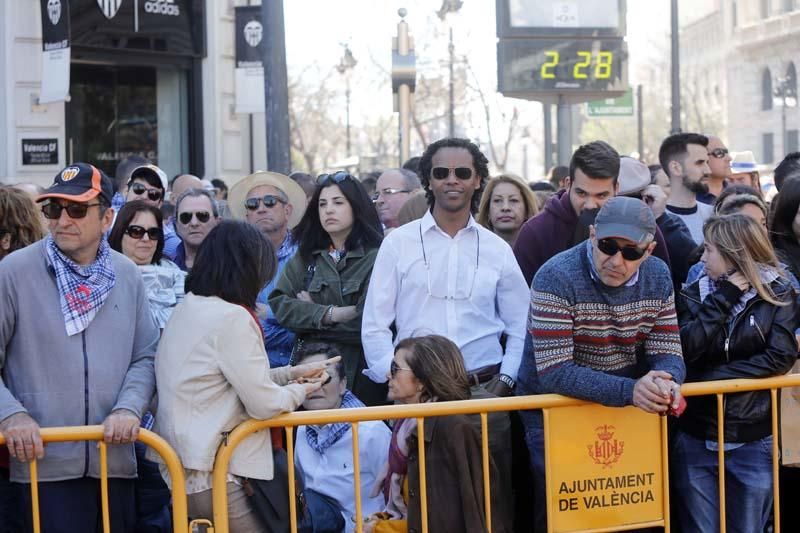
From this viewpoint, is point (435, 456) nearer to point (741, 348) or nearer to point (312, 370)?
point (312, 370)

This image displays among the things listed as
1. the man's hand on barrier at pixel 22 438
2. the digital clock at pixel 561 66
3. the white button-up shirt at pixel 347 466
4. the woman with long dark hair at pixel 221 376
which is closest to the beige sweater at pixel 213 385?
the woman with long dark hair at pixel 221 376

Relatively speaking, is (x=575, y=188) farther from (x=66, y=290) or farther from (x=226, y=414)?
(x=66, y=290)

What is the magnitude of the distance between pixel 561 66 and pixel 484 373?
7.28m

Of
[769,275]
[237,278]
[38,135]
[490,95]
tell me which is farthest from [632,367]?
[490,95]

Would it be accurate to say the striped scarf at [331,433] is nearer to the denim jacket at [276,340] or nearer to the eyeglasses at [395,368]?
the eyeglasses at [395,368]

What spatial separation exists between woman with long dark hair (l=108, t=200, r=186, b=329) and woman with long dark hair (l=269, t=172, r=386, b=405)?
53 cm

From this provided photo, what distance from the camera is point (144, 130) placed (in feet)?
56.6

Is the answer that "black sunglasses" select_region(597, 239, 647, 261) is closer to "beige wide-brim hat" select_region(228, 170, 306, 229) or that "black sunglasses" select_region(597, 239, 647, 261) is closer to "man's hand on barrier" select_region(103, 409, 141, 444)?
"man's hand on barrier" select_region(103, 409, 141, 444)

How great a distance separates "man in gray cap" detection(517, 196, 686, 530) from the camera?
14.5 ft

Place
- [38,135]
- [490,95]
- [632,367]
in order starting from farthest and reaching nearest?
[490,95]
[38,135]
[632,367]

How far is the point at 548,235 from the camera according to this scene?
580 cm

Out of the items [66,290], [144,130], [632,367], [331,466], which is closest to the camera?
[66,290]

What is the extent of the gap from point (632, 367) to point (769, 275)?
0.78 m

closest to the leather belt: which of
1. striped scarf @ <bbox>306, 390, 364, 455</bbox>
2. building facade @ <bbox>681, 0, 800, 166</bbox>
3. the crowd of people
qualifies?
the crowd of people
